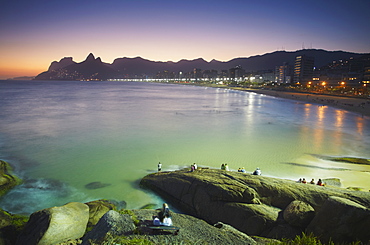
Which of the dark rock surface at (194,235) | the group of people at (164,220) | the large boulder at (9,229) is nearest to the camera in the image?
the dark rock surface at (194,235)

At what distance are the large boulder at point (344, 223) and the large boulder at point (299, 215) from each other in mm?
629

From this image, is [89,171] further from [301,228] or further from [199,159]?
[301,228]

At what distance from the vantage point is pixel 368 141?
1013 inches

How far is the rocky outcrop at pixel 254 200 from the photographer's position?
28.0 feet

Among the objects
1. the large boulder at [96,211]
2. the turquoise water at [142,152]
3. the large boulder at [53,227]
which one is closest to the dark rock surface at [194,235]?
the large boulder at [53,227]

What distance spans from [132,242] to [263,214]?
211 inches

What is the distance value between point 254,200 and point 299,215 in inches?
72.0

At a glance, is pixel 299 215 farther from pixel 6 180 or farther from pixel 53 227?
pixel 6 180

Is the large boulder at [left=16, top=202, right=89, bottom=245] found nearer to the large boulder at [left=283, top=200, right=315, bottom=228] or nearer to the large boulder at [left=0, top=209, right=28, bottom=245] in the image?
the large boulder at [left=0, top=209, right=28, bottom=245]

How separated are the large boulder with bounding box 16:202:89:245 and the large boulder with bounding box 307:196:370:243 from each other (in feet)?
26.9

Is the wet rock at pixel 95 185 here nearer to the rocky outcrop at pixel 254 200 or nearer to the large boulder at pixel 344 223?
the rocky outcrop at pixel 254 200

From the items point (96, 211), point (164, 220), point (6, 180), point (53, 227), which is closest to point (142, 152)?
point (6, 180)

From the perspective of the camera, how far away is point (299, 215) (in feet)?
27.6

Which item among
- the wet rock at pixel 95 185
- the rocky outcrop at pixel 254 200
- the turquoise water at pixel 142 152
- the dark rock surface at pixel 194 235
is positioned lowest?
the wet rock at pixel 95 185
